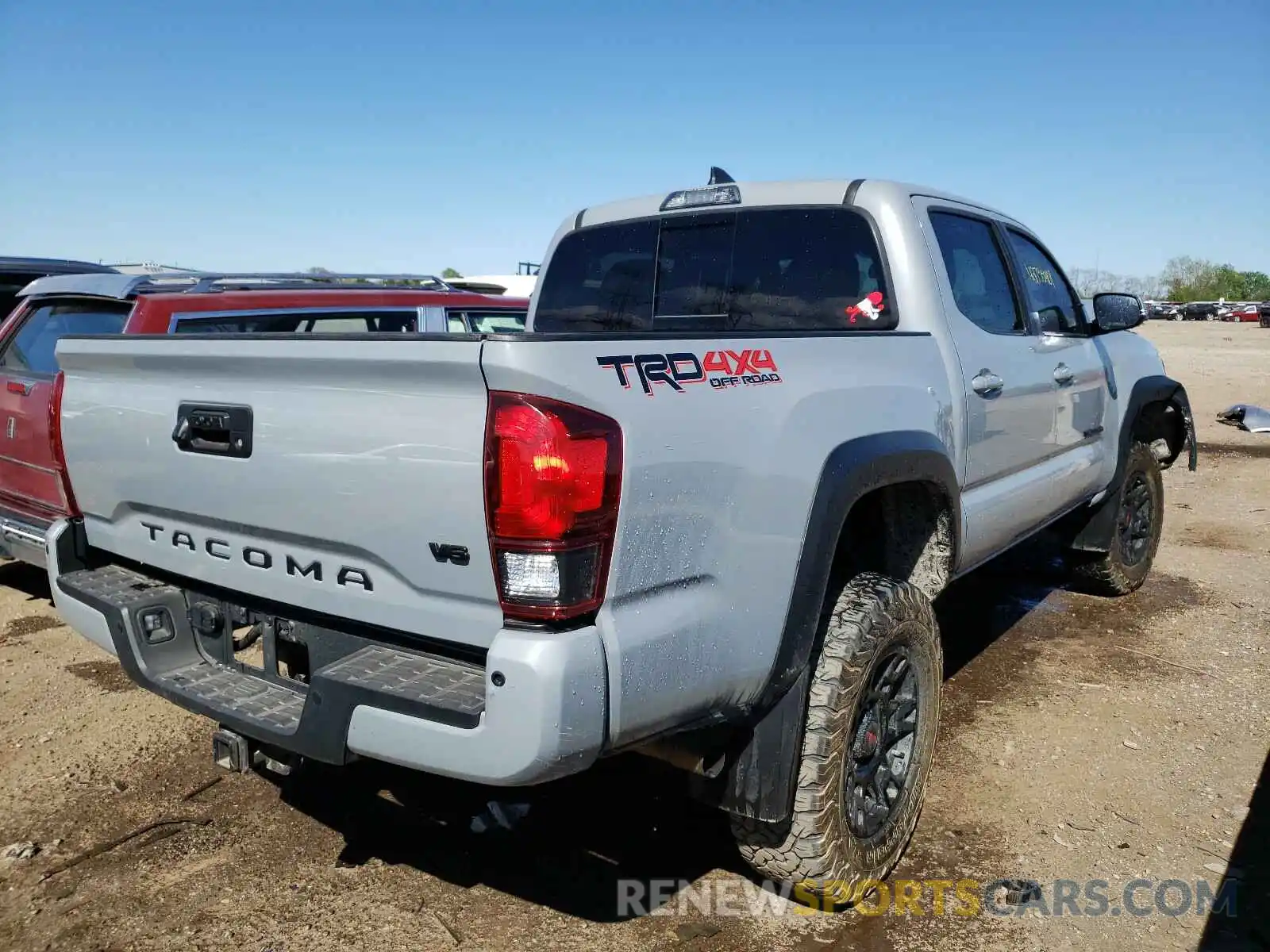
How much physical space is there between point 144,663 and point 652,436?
1.66 m

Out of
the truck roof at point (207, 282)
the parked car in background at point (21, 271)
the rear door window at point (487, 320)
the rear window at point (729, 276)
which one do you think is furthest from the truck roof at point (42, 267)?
the rear window at point (729, 276)

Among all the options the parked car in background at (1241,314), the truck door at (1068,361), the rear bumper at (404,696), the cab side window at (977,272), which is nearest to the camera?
the rear bumper at (404,696)

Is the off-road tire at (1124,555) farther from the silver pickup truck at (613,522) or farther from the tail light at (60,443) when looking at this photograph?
the tail light at (60,443)

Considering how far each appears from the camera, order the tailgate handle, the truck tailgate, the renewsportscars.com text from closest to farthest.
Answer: the truck tailgate < the tailgate handle < the renewsportscars.com text

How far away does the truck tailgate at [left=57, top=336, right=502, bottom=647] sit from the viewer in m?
2.05

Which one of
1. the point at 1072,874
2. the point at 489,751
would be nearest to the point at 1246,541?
the point at 1072,874

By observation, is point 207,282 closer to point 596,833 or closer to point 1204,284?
point 596,833

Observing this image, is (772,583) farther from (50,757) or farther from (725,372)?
(50,757)

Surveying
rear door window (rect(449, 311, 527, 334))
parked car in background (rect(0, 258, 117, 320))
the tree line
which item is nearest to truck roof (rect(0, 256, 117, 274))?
parked car in background (rect(0, 258, 117, 320))

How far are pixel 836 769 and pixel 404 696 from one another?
1182mm

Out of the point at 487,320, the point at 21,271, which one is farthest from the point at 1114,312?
the point at 21,271

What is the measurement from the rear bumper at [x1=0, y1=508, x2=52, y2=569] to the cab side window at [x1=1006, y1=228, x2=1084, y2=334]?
4.47 m

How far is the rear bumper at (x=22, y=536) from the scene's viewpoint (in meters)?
4.58

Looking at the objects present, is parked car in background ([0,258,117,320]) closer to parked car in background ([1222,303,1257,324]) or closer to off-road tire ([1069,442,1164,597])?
off-road tire ([1069,442,1164,597])
